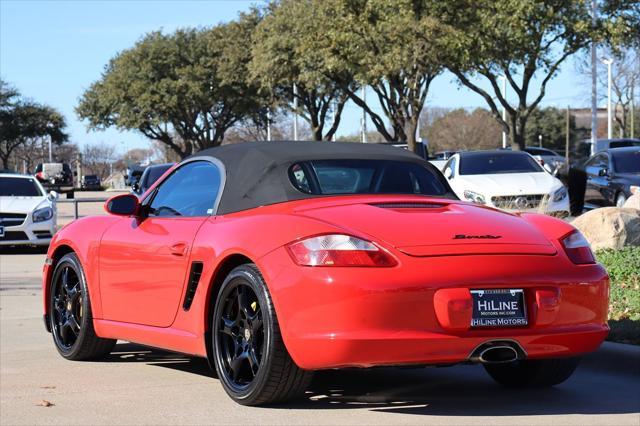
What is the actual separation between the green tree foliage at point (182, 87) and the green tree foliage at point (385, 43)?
1867cm

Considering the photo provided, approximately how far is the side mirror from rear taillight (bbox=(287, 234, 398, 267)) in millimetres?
2052

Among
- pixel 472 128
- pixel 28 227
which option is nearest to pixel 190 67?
pixel 28 227

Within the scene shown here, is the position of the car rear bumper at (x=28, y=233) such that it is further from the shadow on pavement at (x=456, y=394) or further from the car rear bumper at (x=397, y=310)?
the car rear bumper at (x=397, y=310)

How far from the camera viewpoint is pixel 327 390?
22.3 ft

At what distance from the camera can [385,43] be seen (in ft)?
135

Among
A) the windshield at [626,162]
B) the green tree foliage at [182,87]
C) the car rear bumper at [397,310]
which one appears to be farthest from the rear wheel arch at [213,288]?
the green tree foliage at [182,87]

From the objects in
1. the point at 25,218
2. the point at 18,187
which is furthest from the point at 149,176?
the point at 25,218

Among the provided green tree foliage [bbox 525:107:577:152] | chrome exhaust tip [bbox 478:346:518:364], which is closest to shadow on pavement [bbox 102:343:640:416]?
chrome exhaust tip [bbox 478:346:518:364]

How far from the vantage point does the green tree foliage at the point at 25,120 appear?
89062 millimetres

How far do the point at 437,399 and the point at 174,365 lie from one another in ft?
7.21

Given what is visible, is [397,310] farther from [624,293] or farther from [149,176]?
[149,176]

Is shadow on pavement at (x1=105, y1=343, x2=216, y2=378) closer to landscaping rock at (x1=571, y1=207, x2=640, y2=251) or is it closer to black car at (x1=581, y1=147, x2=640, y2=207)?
landscaping rock at (x1=571, y1=207, x2=640, y2=251)

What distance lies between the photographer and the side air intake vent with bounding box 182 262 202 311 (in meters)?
6.55

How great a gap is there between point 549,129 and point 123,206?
113m
